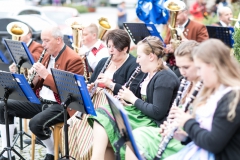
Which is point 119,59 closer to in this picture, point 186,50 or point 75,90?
point 75,90

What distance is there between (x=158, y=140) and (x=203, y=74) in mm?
917

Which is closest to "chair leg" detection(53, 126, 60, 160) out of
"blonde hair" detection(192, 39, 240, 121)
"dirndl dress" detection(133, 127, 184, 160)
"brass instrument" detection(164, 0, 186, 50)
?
"dirndl dress" detection(133, 127, 184, 160)

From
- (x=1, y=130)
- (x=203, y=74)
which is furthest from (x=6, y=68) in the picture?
(x=203, y=74)

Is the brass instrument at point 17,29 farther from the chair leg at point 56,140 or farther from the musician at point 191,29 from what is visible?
the musician at point 191,29

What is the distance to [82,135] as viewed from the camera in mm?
4812

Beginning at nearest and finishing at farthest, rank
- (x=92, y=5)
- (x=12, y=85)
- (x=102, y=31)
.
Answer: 1. (x=12, y=85)
2. (x=102, y=31)
3. (x=92, y=5)

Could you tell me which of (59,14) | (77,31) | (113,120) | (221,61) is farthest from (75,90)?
(59,14)

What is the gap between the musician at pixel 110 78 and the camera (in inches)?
188

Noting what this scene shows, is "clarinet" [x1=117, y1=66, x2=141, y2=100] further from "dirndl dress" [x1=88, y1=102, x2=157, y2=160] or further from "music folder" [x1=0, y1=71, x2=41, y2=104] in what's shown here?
"music folder" [x1=0, y1=71, x2=41, y2=104]

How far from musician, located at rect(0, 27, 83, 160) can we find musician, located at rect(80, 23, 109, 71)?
2.39ft

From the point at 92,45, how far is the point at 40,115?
1707 mm

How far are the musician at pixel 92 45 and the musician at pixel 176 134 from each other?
2.43m

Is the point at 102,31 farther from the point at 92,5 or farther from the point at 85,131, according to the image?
the point at 92,5

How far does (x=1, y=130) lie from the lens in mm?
5441
